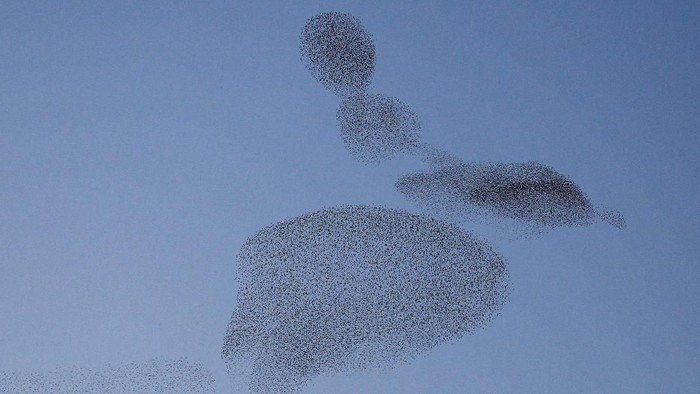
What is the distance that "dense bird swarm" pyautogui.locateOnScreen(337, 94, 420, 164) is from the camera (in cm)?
276

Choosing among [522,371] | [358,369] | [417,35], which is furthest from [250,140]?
[522,371]

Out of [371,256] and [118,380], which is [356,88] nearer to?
[371,256]

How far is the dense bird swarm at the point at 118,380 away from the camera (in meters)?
2.47

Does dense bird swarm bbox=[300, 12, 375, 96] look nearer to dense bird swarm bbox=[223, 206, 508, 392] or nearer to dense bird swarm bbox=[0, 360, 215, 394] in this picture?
dense bird swarm bbox=[223, 206, 508, 392]

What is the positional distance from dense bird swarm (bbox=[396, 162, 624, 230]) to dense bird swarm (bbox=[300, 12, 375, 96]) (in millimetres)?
474

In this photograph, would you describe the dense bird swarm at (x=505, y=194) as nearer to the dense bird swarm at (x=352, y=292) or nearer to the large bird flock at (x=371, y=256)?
the large bird flock at (x=371, y=256)

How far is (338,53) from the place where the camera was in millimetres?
2830

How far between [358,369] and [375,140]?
2.99ft

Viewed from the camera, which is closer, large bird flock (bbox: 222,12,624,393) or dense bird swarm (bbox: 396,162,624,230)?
large bird flock (bbox: 222,12,624,393)

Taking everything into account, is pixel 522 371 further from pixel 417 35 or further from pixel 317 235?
pixel 417 35

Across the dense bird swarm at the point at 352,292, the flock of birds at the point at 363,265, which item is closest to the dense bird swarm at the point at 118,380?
the flock of birds at the point at 363,265

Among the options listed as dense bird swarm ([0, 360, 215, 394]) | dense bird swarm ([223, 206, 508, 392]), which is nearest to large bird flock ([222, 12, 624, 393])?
dense bird swarm ([223, 206, 508, 392])

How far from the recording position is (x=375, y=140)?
2764 mm

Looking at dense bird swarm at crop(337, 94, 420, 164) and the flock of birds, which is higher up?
dense bird swarm at crop(337, 94, 420, 164)
